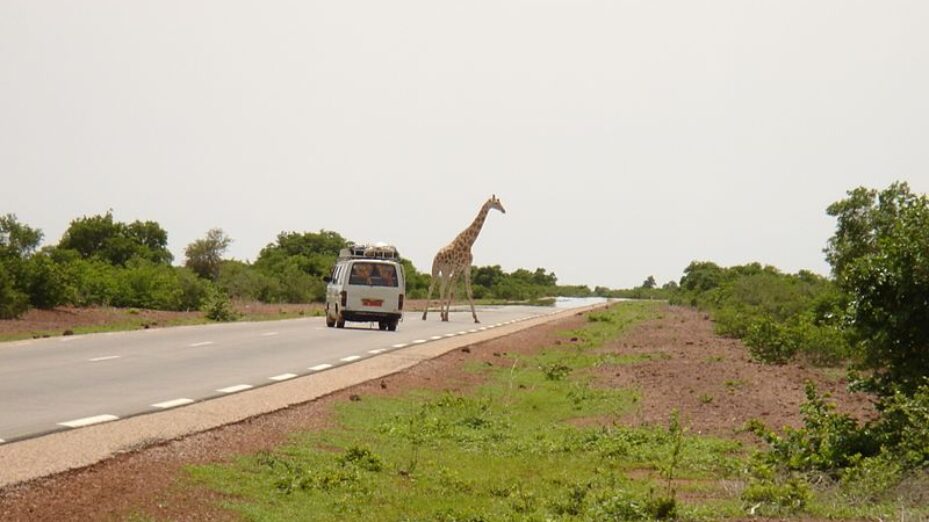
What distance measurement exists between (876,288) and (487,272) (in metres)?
109

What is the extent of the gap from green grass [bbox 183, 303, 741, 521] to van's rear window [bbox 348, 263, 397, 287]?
16.6 m

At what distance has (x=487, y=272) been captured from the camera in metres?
121

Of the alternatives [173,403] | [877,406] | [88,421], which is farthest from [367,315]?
[877,406]

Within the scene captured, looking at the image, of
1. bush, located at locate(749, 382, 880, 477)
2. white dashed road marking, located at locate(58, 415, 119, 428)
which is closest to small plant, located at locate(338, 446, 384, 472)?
white dashed road marking, located at locate(58, 415, 119, 428)

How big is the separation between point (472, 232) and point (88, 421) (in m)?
33.4

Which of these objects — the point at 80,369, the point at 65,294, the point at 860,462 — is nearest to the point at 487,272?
the point at 65,294

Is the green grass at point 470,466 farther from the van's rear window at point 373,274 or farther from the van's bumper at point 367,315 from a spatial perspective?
the van's bumper at point 367,315

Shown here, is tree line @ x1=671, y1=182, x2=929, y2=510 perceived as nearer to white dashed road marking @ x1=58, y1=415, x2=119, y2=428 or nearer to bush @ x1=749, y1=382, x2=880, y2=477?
bush @ x1=749, y1=382, x2=880, y2=477

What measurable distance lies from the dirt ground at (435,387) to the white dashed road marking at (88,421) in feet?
4.63

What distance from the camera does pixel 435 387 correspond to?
18438 millimetres

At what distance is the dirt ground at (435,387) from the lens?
7.72 metres

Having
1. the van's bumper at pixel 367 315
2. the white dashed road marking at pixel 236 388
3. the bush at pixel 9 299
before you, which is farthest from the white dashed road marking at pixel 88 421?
the bush at pixel 9 299

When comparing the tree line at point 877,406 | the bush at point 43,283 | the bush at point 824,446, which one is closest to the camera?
the tree line at point 877,406

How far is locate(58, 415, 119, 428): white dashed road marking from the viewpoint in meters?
11.2
